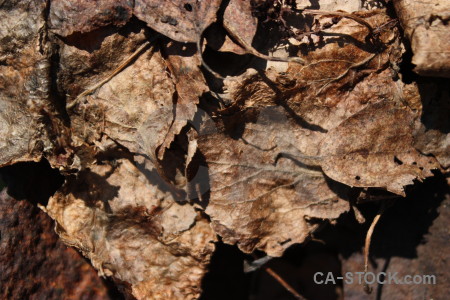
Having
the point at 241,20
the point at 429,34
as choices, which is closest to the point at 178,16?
the point at 241,20

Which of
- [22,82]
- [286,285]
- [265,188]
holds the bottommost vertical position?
[286,285]

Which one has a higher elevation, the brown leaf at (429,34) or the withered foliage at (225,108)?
the brown leaf at (429,34)

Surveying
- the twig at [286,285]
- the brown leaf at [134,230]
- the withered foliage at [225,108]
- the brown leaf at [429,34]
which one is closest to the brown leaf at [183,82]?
the withered foliage at [225,108]

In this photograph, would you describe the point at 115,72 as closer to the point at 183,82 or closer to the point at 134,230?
the point at 183,82

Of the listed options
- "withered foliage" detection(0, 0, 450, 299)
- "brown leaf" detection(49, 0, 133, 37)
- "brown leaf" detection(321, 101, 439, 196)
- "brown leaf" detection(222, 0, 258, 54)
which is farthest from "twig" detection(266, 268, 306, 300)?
"brown leaf" detection(49, 0, 133, 37)

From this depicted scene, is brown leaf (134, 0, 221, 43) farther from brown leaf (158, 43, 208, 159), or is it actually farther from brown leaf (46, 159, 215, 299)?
brown leaf (46, 159, 215, 299)

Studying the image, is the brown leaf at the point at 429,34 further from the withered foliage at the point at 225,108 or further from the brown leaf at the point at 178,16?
the brown leaf at the point at 178,16
